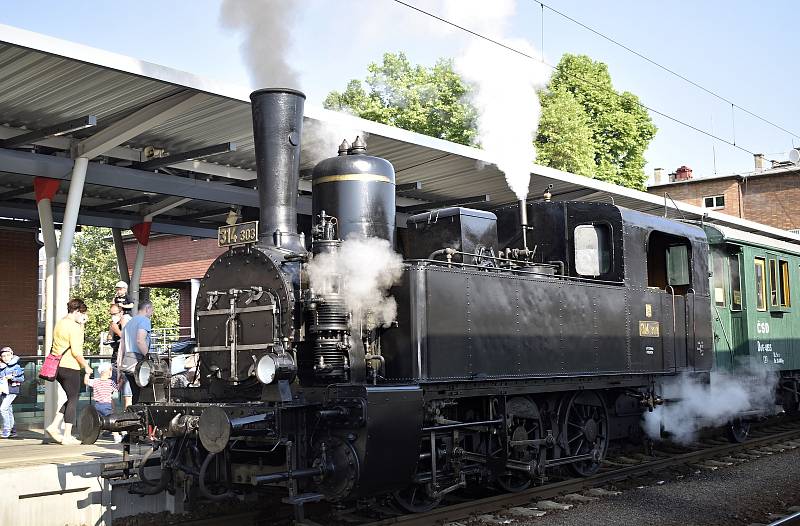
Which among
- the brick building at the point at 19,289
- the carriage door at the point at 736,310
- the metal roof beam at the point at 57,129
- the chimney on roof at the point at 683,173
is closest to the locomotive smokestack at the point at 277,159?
the metal roof beam at the point at 57,129

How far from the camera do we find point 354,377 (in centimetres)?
628

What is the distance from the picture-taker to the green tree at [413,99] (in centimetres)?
3031

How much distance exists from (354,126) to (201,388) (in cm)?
496

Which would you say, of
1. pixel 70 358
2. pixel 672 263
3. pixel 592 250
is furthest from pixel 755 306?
pixel 70 358

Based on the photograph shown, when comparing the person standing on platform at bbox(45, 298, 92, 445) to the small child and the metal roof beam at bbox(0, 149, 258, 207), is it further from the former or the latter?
the metal roof beam at bbox(0, 149, 258, 207)

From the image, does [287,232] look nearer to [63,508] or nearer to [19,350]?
[63,508]

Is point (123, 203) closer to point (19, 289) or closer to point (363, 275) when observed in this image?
point (19, 289)

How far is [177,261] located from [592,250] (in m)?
21.3

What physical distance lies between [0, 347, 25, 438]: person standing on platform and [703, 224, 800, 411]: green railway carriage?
9.51 metres

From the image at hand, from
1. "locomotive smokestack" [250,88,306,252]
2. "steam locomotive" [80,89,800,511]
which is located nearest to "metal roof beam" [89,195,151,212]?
"steam locomotive" [80,89,800,511]

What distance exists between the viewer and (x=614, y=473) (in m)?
8.85

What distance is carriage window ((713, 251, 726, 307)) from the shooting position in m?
11.7

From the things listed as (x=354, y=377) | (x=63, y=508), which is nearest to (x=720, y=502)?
(x=354, y=377)

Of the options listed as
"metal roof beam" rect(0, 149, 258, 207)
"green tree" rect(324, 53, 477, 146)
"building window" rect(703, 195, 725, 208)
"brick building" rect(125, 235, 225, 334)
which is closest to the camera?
"metal roof beam" rect(0, 149, 258, 207)
